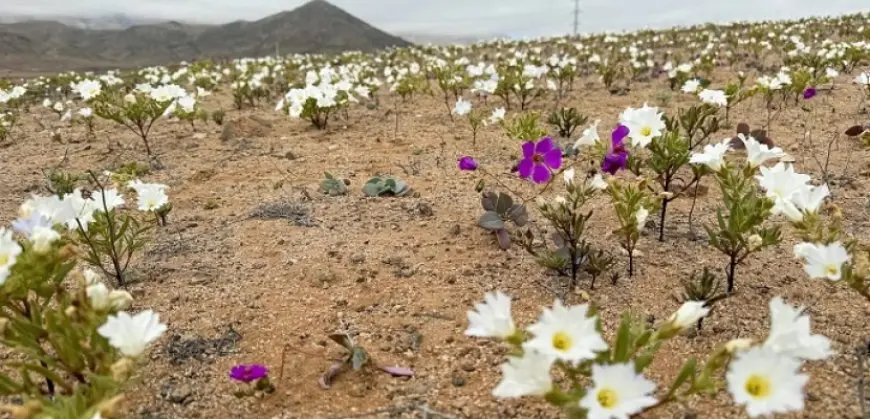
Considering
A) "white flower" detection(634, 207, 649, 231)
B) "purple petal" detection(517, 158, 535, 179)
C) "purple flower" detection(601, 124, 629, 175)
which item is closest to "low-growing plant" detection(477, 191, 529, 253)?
"purple petal" detection(517, 158, 535, 179)

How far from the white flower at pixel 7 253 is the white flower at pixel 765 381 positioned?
67.4 inches

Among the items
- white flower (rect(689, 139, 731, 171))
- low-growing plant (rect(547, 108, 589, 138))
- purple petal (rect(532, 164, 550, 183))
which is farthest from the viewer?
low-growing plant (rect(547, 108, 589, 138))

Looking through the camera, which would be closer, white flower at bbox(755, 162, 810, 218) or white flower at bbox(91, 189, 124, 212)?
white flower at bbox(755, 162, 810, 218)

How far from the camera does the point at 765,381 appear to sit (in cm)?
131

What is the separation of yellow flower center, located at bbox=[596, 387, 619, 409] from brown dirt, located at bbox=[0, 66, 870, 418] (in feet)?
2.21

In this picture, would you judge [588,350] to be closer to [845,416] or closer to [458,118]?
[845,416]

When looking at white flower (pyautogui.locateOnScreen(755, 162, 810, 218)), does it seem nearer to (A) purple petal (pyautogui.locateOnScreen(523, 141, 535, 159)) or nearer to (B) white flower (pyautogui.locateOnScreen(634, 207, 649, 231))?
(B) white flower (pyautogui.locateOnScreen(634, 207, 649, 231))

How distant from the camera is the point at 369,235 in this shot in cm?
348

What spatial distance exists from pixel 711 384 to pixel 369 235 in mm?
2266

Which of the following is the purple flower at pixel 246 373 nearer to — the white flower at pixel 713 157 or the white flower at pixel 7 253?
the white flower at pixel 7 253

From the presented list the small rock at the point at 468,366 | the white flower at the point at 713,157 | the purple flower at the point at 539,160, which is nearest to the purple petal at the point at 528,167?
the purple flower at the point at 539,160

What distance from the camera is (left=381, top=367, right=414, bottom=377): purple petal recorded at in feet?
7.29

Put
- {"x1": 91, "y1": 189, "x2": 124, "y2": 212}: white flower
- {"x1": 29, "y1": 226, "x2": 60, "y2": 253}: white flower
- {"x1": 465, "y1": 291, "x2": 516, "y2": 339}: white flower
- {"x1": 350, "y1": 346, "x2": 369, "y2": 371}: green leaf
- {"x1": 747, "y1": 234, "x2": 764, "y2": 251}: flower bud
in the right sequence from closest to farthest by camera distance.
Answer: {"x1": 465, "y1": 291, "x2": 516, "y2": 339}: white flower
{"x1": 29, "y1": 226, "x2": 60, "y2": 253}: white flower
{"x1": 350, "y1": 346, "x2": 369, "y2": 371}: green leaf
{"x1": 747, "y1": 234, "x2": 764, "y2": 251}: flower bud
{"x1": 91, "y1": 189, "x2": 124, "y2": 212}: white flower

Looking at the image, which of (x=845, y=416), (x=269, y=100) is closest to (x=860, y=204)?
(x=845, y=416)
